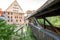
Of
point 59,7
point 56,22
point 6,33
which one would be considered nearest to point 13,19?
point 56,22

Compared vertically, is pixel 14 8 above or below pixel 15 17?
above

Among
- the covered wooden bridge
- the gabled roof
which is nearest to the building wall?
the gabled roof

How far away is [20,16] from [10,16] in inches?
35.5

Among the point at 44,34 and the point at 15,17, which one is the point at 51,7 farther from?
the point at 15,17

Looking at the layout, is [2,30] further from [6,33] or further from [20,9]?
[20,9]

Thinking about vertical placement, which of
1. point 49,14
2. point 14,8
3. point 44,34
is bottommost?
point 44,34

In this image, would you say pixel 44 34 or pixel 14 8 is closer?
pixel 44 34

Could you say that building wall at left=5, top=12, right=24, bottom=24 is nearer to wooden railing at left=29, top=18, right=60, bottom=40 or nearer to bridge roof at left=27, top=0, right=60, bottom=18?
wooden railing at left=29, top=18, right=60, bottom=40

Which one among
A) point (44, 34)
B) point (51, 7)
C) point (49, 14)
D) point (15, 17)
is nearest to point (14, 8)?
point (15, 17)

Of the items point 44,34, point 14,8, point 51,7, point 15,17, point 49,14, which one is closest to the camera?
point 51,7

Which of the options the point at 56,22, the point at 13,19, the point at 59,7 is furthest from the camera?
the point at 13,19

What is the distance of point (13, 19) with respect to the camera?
47.6ft

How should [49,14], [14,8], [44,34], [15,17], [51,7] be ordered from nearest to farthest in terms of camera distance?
1. [51,7]
2. [44,34]
3. [49,14]
4. [15,17]
5. [14,8]

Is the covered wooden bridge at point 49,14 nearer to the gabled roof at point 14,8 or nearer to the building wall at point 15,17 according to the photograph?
the building wall at point 15,17
